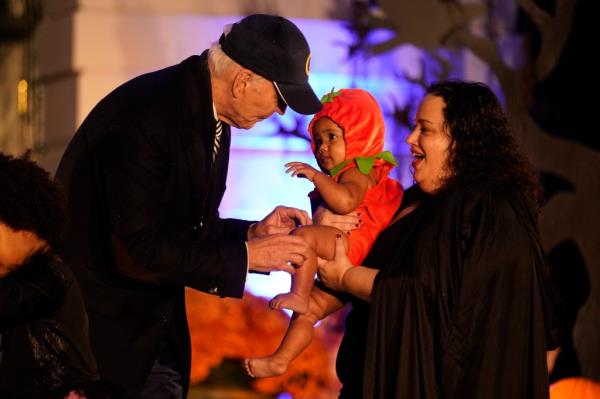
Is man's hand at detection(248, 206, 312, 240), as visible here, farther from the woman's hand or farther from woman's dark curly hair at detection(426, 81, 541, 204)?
woman's dark curly hair at detection(426, 81, 541, 204)

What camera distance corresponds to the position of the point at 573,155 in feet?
21.3

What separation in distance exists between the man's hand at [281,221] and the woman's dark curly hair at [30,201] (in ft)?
2.84

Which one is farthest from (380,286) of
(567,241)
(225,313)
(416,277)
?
(567,241)

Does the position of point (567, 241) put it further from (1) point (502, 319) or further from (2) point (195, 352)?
(1) point (502, 319)

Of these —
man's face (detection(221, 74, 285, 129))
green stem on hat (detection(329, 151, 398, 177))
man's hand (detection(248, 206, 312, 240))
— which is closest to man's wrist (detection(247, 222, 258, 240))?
man's hand (detection(248, 206, 312, 240))

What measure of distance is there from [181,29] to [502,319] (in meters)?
4.16

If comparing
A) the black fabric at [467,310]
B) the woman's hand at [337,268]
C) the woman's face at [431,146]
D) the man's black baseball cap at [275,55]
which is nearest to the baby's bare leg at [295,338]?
the woman's hand at [337,268]

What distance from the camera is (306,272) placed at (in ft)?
12.2

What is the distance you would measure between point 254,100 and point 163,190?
16.1 inches

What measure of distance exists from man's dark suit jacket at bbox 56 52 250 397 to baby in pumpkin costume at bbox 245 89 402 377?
1.02 feet

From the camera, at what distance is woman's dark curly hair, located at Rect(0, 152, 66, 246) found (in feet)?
10.2

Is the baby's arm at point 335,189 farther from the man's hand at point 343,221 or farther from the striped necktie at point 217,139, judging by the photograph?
the striped necktie at point 217,139

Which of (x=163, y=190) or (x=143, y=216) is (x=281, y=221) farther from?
(x=143, y=216)

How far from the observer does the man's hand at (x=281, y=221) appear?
3.88m
